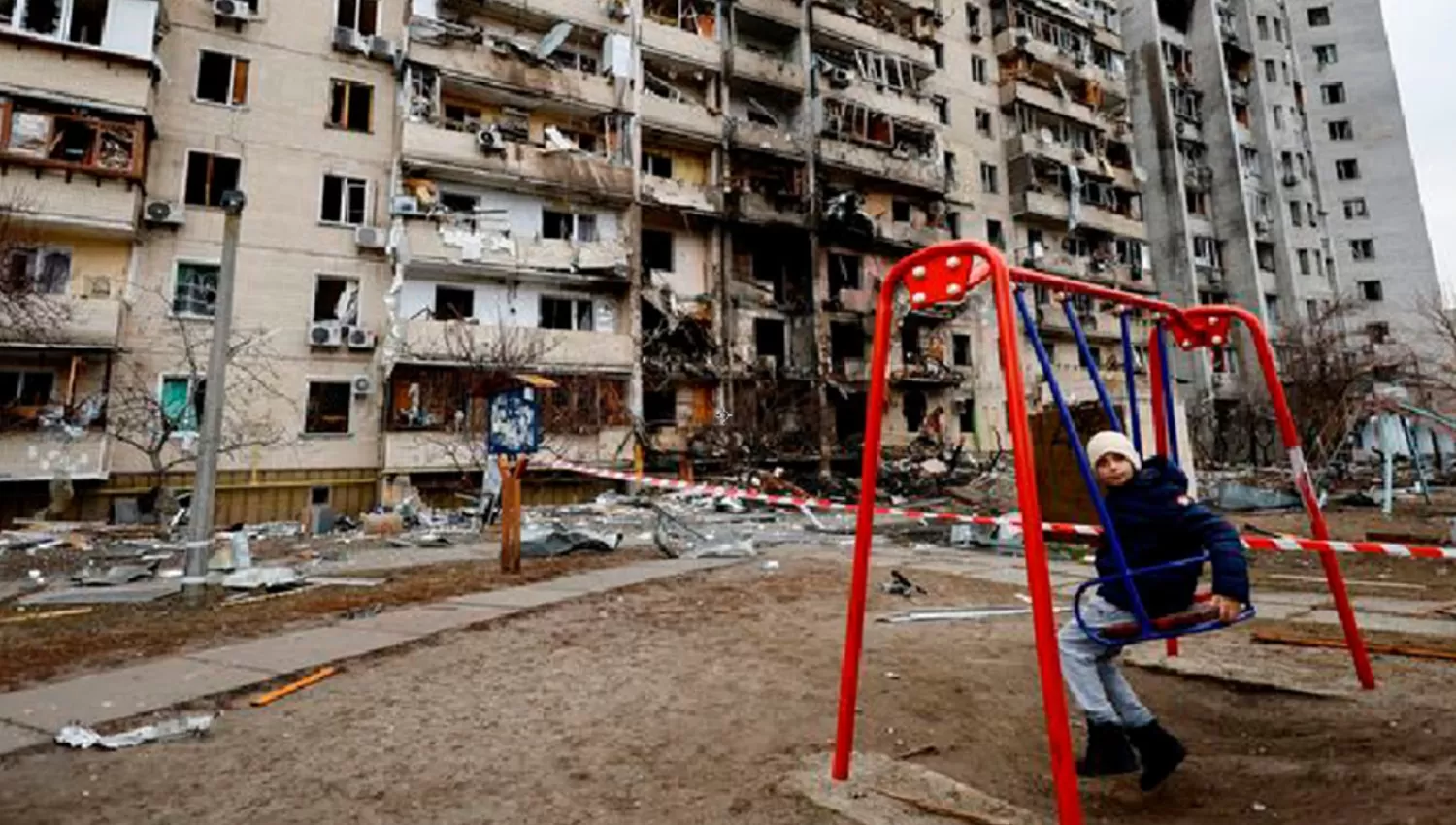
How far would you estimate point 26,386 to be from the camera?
18.7m

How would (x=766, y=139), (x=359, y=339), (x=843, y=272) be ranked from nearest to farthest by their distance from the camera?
(x=359, y=339) < (x=766, y=139) < (x=843, y=272)

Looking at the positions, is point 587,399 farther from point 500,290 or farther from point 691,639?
point 691,639

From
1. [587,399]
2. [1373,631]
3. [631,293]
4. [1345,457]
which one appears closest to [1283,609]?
[1373,631]

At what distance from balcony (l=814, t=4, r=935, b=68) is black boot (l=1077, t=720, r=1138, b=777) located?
3427 cm

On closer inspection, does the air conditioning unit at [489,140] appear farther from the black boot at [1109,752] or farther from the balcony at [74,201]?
the black boot at [1109,752]

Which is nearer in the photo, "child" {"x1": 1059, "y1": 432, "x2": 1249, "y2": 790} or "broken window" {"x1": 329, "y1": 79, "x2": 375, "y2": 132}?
"child" {"x1": 1059, "y1": 432, "x2": 1249, "y2": 790}

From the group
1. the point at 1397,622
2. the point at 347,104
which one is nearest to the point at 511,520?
the point at 1397,622

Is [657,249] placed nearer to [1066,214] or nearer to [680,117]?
[680,117]

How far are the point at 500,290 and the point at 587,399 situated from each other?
4566mm

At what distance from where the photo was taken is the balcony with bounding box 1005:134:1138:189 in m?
37.8

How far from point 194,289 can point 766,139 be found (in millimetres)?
19874

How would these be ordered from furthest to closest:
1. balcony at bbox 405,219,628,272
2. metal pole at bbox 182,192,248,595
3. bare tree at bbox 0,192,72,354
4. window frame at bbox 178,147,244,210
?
balcony at bbox 405,219,628,272, window frame at bbox 178,147,244,210, bare tree at bbox 0,192,72,354, metal pole at bbox 182,192,248,595

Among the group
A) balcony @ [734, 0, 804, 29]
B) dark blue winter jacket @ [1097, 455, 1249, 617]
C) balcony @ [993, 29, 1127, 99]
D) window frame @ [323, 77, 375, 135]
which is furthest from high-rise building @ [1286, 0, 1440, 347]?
dark blue winter jacket @ [1097, 455, 1249, 617]

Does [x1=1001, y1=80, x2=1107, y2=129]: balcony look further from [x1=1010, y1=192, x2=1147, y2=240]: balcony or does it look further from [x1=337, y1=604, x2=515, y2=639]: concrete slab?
[x1=337, y1=604, x2=515, y2=639]: concrete slab
